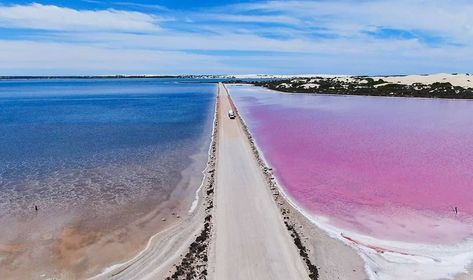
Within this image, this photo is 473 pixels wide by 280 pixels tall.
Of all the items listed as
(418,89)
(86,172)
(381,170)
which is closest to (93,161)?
(86,172)

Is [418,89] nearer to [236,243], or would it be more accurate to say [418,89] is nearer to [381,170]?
[381,170]

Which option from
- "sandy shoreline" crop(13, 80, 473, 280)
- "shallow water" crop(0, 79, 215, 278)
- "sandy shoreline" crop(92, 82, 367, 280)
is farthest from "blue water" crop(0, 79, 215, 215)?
Result: "sandy shoreline" crop(92, 82, 367, 280)

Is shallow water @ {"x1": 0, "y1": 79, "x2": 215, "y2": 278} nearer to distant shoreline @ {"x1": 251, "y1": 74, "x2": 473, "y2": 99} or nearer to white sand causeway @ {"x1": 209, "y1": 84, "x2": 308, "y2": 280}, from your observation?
white sand causeway @ {"x1": 209, "y1": 84, "x2": 308, "y2": 280}

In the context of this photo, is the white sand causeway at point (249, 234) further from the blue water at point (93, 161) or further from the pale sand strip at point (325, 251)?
the blue water at point (93, 161)

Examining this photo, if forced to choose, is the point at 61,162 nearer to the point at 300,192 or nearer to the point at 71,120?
the point at 300,192

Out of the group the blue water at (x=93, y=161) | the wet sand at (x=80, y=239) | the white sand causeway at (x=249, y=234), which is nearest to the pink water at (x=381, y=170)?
the white sand causeway at (x=249, y=234)
